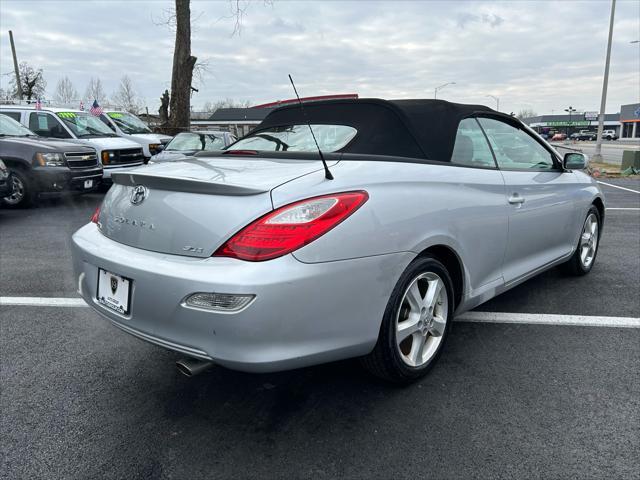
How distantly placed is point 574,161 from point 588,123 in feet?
405

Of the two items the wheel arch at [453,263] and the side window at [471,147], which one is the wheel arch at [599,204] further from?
the wheel arch at [453,263]

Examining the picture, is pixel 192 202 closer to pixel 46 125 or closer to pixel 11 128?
pixel 11 128

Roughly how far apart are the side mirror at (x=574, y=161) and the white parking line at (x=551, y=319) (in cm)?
124

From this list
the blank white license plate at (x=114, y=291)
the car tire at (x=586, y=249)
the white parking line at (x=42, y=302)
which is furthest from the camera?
the car tire at (x=586, y=249)

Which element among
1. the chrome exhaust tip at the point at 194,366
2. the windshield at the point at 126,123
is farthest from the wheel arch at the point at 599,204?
the windshield at the point at 126,123

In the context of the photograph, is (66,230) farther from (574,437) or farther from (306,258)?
(574,437)

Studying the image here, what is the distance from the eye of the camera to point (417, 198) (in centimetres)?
258

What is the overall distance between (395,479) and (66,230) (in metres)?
6.57

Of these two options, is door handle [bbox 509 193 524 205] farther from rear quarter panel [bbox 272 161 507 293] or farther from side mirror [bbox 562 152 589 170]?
side mirror [bbox 562 152 589 170]

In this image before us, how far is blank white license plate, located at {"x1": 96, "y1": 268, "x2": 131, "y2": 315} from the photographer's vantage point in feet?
7.76

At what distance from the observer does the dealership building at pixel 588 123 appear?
302ft

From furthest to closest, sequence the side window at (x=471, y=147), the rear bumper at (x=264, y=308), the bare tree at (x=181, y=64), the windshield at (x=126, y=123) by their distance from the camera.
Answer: the bare tree at (x=181, y=64) → the windshield at (x=126, y=123) → the side window at (x=471, y=147) → the rear bumper at (x=264, y=308)

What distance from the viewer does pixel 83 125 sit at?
39.7 ft

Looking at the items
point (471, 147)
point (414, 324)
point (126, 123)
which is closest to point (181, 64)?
point (126, 123)
